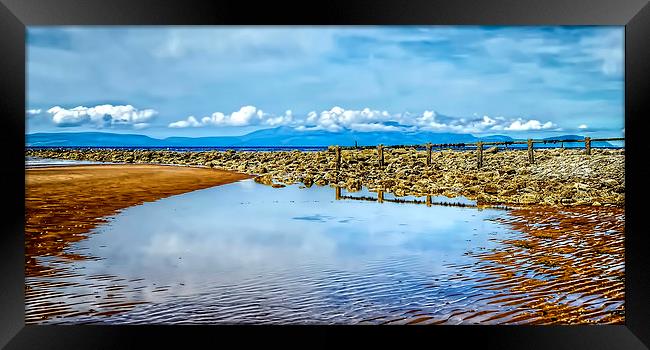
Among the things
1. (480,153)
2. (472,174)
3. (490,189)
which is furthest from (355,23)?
(480,153)

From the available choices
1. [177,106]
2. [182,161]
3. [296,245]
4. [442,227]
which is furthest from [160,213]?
[182,161]

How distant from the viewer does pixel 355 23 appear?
4.52m

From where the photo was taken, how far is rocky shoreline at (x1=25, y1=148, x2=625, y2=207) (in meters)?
13.4

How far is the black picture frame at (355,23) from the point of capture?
4434mm

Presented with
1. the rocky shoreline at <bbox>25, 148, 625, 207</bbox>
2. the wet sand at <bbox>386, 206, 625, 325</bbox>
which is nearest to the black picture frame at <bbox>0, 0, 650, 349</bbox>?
the wet sand at <bbox>386, 206, 625, 325</bbox>

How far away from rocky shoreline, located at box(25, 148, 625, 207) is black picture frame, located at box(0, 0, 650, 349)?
7747 mm

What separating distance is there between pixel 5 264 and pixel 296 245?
15.7 feet

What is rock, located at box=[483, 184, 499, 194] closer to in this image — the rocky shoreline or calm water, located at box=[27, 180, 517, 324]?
the rocky shoreline

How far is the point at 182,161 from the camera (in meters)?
30.6

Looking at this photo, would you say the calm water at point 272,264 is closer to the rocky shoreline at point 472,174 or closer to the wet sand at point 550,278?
the wet sand at point 550,278

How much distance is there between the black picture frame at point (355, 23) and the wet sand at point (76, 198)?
200cm

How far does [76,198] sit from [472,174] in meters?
11.5

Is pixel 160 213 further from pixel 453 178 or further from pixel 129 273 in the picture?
pixel 453 178

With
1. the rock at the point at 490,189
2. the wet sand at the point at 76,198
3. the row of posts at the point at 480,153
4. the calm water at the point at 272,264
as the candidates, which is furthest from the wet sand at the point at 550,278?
the row of posts at the point at 480,153
